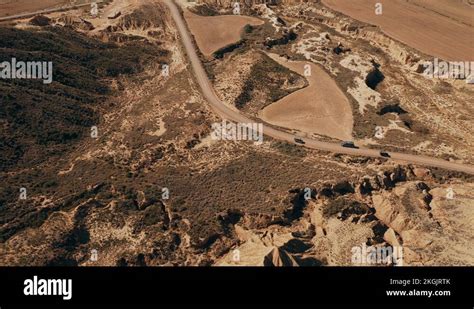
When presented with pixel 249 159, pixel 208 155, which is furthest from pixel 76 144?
pixel 249 159

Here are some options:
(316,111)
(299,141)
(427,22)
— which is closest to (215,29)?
(316,111)

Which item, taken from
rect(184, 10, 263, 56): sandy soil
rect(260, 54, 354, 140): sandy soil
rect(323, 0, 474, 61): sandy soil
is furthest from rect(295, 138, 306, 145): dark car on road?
rect(323, 0, 474, 61): sandy soil

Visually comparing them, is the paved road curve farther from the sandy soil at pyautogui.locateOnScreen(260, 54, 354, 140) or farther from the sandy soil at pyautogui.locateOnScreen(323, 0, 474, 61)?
the sandy soil at pyautogui.locateOnScreen(323, 0, 474, 61)

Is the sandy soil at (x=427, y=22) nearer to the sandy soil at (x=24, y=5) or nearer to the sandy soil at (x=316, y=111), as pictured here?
the sandy soil at (x=316, y=111)

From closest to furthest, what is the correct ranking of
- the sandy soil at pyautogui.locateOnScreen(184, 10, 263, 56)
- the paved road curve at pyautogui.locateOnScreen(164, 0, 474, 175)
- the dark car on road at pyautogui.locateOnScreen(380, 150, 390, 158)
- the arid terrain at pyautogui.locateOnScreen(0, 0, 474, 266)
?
the arid terrain at pyautogui.locateOnScreen(0, 0, 474, 266)
the paved road curve at pyautogui.locateOnScreen(164, 0, 474, 175)
the dark car on road at pyautogui.locateOnScreen(380, 150, 390, 158)
the sandy soil at pyautogui.locateOnScreen(184, 10, 263, 56)

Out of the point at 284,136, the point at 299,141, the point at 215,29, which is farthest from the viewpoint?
the point at 215,29

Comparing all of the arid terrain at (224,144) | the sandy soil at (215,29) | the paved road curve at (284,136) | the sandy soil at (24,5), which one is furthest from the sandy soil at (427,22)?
the sandy soil at (24,5)

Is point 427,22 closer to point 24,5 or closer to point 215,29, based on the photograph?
point 215,29

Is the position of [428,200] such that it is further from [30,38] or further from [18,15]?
[18,15]
